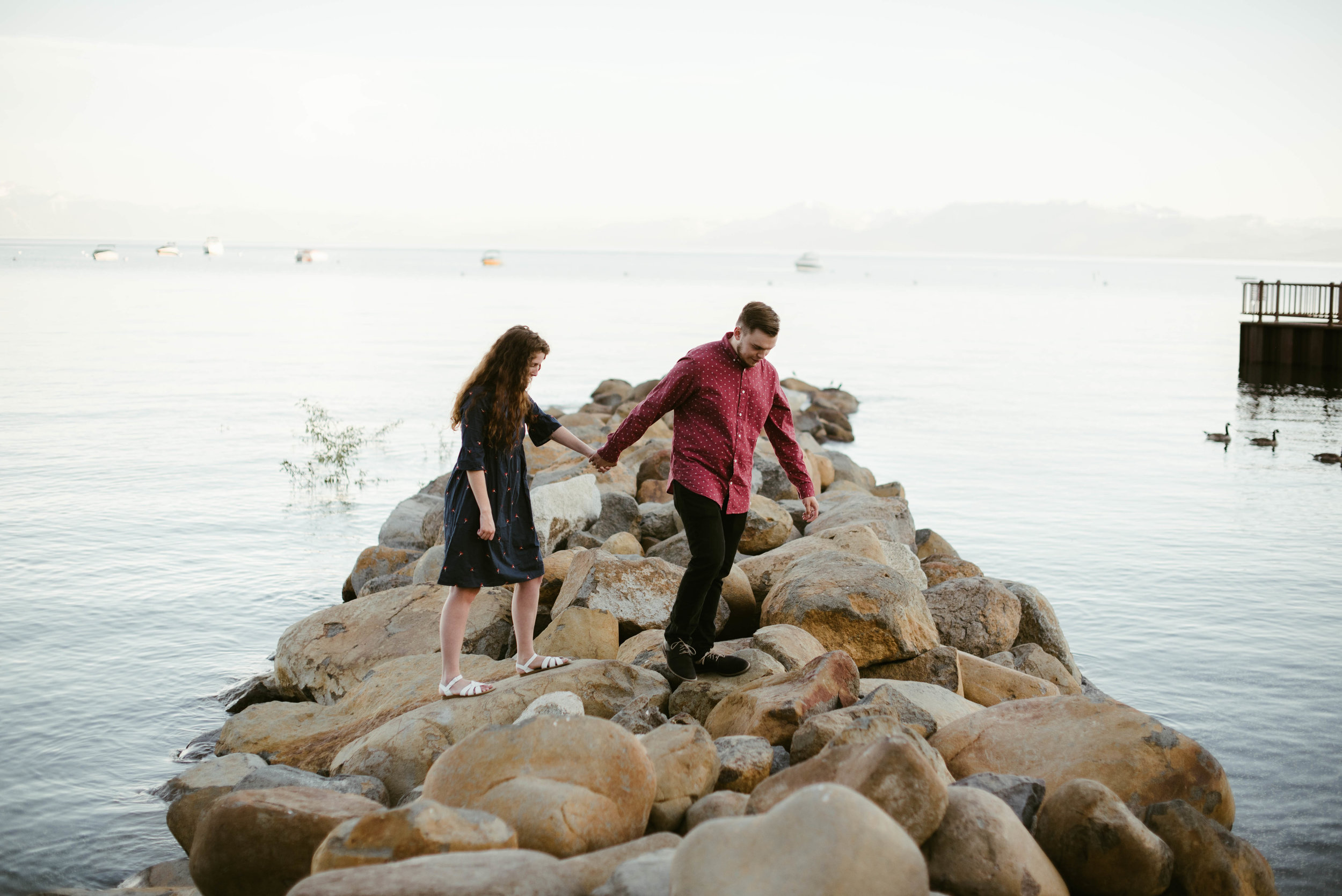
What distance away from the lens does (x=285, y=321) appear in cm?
5084

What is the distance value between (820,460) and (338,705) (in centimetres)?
851

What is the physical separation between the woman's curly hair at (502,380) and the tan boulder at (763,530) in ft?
13.3

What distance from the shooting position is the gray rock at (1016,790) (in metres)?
4.89

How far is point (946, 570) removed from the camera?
9.73m

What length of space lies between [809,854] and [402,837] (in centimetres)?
149

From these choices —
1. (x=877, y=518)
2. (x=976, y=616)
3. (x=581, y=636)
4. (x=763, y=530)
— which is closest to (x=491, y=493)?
(x=581, y=636)

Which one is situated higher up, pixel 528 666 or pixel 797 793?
pixel 797 793

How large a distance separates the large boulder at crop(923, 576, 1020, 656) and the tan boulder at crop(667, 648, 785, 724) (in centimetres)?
224

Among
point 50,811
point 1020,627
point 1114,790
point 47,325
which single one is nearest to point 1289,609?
point 1020,627

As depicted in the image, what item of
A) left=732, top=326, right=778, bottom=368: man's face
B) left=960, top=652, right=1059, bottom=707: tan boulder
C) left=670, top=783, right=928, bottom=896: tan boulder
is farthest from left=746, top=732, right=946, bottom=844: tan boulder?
left=960, top=652, right=1059, bottom=707: tan boulder

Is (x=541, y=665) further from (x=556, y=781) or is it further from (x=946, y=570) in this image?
(x=946, y=570)

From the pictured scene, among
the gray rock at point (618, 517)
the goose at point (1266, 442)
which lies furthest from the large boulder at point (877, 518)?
the goose at point (1266, 442)

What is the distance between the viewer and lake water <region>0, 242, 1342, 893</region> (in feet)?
24.8

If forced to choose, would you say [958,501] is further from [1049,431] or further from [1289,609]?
[1049,431]
